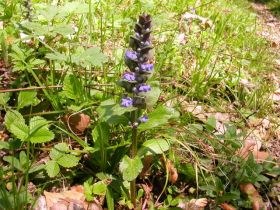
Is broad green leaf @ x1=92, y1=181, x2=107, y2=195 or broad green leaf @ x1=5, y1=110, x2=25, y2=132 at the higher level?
broad green leaf @ x1=5, y1=110, x2=25, y2=132

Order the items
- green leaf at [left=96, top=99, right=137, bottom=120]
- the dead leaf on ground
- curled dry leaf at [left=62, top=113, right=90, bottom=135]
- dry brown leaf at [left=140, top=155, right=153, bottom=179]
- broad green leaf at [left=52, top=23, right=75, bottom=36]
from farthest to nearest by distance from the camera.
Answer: broad green leaf at [left=52, top=23, right=75, bottom=36] → curled dry leaf at [left=62, top=113, right=90, bottom=135] → dry brown leaf at [left=140, top=155, right=153, bottom=179] → the dead leaf on ground → green leaf at [left=96, top=99, right=137, bottom=120]

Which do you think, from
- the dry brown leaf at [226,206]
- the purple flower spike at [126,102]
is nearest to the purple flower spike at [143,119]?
the purple flower spike at [126,102]

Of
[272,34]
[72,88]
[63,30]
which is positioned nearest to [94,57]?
[72,88]

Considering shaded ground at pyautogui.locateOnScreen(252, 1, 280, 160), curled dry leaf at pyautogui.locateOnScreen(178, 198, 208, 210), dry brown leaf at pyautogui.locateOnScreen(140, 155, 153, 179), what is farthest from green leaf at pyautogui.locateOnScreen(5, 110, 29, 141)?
shaded ground at pyautogui.locateOnScreen(252, 1, 280, 160)

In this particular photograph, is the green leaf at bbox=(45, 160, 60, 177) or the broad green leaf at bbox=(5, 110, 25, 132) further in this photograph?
the broad green leaf at bbox=(5, 110, 25, 132)

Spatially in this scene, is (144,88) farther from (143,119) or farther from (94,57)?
(94,57)

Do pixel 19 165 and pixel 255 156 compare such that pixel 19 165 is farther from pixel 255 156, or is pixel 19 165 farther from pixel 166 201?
Answer: pixel 255 156

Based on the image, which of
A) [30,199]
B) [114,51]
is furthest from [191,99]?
[30,199]

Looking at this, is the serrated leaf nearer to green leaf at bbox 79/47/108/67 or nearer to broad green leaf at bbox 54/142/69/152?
broad green leaf at bbox 54/142/69/152
